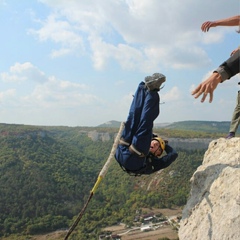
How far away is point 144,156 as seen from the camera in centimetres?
544

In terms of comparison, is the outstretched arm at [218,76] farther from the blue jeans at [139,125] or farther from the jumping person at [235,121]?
the jumping person at [235,121]

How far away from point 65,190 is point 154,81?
90.8 meters

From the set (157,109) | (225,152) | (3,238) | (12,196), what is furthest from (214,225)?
(12,196)

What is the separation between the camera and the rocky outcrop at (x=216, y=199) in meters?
4.10

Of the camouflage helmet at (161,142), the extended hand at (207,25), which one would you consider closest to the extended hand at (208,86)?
the extended hand at (207,25)

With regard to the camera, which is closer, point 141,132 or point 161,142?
point 141,132

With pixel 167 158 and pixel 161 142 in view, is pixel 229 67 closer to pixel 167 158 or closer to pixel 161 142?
pixel 161 142

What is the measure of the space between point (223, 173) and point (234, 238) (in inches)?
38.1

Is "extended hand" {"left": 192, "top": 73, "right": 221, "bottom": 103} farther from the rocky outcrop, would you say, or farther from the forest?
the forest

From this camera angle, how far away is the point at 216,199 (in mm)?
4473

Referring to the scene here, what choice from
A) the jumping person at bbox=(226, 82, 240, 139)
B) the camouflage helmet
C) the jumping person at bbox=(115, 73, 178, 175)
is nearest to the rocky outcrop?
the jumping person at bbox=(226, 82, 240, 139)

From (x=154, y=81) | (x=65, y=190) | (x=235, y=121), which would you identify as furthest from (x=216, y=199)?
(x=65, y=190)

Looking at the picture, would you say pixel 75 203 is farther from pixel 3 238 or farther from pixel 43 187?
pixel 3 238

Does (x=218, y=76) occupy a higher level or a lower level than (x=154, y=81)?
lower
